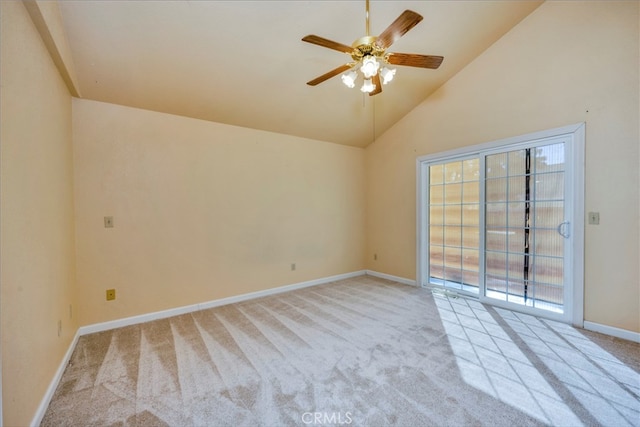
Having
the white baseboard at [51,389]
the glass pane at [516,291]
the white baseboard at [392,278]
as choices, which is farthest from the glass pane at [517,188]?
the white baseboard at [51,389]

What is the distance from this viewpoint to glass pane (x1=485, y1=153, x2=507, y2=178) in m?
3.45

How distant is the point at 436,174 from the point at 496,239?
1.29 metres

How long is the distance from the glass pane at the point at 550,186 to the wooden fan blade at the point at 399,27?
2.56 metres

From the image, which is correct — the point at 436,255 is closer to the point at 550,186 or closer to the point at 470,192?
the point at 470,192

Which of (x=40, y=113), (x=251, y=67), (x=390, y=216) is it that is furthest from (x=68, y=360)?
(x=390, y=216)

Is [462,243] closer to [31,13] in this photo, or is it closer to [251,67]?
[251,67]

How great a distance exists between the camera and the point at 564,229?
2945 mm

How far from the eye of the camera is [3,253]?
4.39 feet

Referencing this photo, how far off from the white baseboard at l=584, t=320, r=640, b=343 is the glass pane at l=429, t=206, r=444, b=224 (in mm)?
1957

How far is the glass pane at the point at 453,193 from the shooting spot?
395cm

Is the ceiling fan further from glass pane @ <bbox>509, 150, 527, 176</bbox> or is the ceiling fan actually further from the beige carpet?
the beige carpet

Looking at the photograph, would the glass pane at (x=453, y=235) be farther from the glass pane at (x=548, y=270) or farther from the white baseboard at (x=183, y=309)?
the white baseboard at (x=183, y=309)

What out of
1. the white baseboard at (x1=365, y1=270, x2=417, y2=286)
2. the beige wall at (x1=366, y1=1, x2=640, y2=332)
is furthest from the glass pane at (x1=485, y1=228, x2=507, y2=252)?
the white baseboard at (x1=365, y1=270, x2=417, y2=286)

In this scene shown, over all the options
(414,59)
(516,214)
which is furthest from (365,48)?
(516,214)
